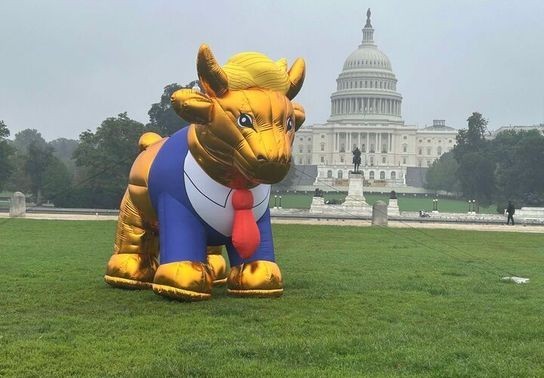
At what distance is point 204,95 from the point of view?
766 centimetres

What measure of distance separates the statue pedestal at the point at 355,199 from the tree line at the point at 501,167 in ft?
43.9

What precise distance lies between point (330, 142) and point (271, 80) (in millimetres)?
117675

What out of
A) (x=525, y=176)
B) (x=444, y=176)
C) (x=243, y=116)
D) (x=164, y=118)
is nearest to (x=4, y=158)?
(x=164, y=118)

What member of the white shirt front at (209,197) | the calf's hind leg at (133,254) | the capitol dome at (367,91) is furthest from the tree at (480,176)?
the capitol dome at (367,91)

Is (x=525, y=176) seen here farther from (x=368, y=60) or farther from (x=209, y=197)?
(x=368, y=60)

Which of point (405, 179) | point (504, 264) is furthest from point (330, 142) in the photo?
point (504, 264)

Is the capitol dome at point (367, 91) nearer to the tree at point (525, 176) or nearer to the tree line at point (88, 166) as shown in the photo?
the tree at point (525, 176)

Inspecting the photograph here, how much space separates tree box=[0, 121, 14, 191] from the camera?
45.2 meters

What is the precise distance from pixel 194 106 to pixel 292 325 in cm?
258

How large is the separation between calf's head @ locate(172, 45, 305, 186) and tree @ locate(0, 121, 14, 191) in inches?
1606

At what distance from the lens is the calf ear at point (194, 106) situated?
7.54 metres

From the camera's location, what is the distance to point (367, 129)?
121000mm

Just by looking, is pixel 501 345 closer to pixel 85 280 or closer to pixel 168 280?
pixel 168 280

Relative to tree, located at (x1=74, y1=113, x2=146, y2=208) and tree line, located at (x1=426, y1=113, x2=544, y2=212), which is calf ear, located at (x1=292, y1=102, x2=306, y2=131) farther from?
tree line, located at (x1=426, y1=113, x2=544, y2=212)
